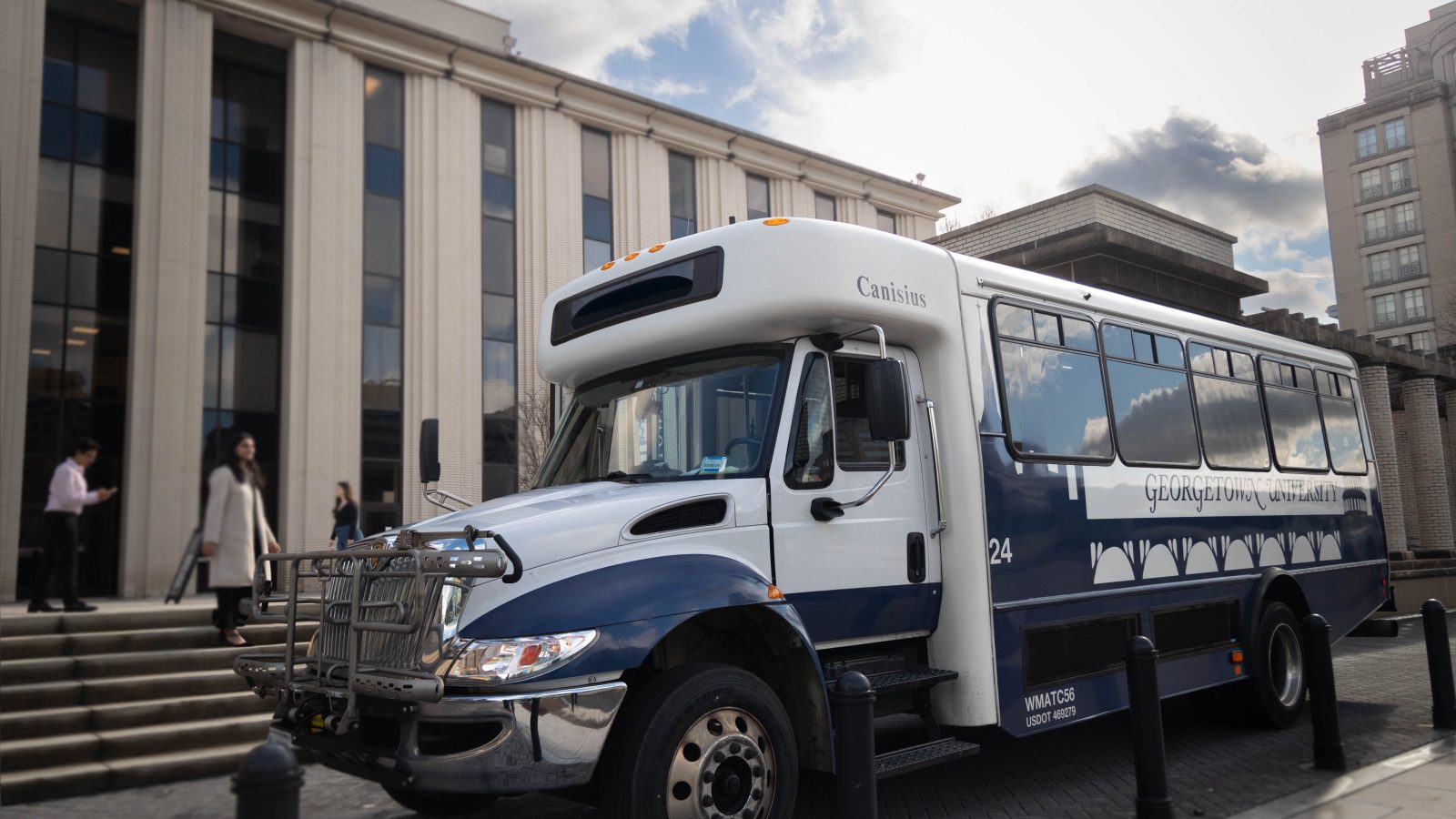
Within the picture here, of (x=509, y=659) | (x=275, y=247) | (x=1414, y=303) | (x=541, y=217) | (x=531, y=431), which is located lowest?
(x=509, y=659)

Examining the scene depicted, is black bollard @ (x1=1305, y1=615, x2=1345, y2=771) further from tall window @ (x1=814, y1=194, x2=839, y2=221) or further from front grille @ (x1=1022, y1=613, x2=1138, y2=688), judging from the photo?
tall window @ (x1=814, y1=194, x2=839, y2=221)

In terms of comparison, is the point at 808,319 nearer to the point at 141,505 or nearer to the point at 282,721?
the point at 282,721

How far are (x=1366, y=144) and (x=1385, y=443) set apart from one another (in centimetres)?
6697

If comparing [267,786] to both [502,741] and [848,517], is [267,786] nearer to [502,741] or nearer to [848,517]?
[502,741]

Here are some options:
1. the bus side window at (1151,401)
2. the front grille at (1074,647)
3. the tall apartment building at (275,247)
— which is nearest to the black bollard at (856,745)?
the front grille at (1074,647)

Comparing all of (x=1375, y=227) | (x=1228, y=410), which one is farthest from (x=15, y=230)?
(x=1375, y=227)

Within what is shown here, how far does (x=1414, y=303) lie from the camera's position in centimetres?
7038

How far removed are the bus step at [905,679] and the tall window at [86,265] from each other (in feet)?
68.2

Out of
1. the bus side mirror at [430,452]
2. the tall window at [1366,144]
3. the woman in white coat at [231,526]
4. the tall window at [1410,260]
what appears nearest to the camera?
the bus side mirror at [430,452]

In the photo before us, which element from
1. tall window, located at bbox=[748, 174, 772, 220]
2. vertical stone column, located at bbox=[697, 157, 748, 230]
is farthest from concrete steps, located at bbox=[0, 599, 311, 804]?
tall window, located at bbox=[748, 174, 772, 220]

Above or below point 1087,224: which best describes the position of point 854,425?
below

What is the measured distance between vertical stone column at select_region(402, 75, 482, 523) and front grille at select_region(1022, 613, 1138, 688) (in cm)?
2010

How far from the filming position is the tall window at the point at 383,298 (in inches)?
939

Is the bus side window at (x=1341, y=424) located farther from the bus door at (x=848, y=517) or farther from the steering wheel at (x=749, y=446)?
the steering wheel at (x=749, y=446)
